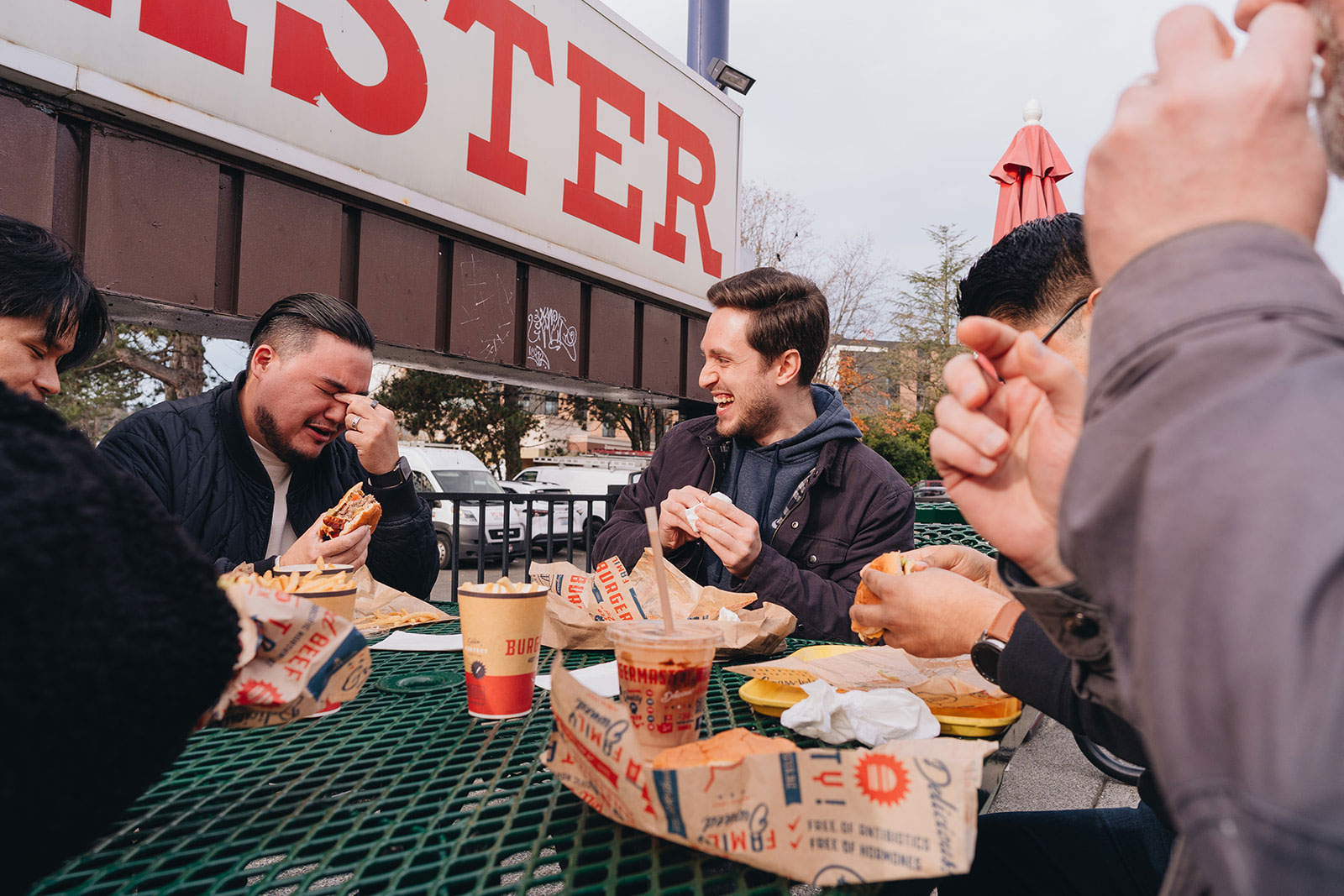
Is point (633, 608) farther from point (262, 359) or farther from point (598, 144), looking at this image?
point (598, 144)

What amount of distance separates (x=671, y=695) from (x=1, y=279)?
2.31m

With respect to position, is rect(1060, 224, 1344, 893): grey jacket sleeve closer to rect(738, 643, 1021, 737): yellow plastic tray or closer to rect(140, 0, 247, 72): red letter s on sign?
rect(738, 643, 1021, 737): yellow plastic tray

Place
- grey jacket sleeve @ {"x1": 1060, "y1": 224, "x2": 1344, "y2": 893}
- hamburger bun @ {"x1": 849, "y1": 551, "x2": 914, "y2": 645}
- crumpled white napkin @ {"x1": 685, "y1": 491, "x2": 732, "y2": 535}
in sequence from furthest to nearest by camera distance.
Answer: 1. crumpled white napkin @ {"x1": 685, "y1": 491, "x2": 732, "y2": 535}
2. hamburger bun @ {"x1": 849, "y1": 551, "x2": 914, "y2": 645}
3. grey jacket sleeve @ {"x1": 1060, "y1": 224, "x2": 1344, "y2": 893}

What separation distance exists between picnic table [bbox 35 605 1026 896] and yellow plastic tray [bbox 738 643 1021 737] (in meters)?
0.11

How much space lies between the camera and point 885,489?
275cm

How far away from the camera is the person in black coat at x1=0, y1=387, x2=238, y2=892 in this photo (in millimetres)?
382

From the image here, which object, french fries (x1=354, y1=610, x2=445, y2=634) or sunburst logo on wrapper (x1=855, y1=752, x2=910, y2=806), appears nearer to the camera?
sunburst logo on wrapper (x1=855, y1=752, x2=910, y2=806)

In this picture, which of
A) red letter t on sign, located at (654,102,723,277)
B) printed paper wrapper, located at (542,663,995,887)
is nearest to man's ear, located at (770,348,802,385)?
red letter t on sign, located at (654,102,723,277)

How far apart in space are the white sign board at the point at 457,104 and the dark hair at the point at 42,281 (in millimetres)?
865

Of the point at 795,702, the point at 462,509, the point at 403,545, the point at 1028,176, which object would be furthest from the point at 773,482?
the point at 462,509

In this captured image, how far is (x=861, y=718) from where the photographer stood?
3.86ft

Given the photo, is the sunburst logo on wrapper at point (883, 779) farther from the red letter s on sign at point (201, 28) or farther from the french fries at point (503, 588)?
the red letter s on sign at point (201, 28)

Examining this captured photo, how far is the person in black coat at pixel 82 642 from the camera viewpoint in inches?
15.0

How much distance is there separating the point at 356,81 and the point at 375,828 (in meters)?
3.68
